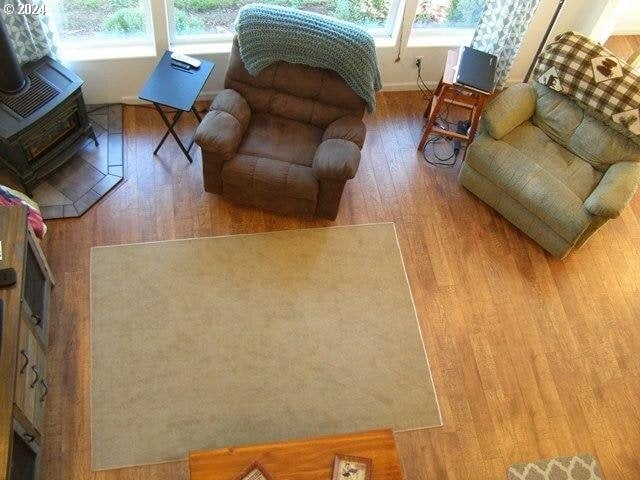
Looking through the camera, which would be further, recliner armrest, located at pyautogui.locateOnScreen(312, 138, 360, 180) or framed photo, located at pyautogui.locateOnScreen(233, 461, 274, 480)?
recliner armrest, located at pyautogui.locateOnScreen(312, 138, 360, 180)

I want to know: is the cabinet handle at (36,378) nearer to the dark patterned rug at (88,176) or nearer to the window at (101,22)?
the dark patterned rug at (88,176)

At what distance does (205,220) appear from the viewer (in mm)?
3631

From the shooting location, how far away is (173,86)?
3539 millimetres

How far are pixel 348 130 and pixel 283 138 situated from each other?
41 cm

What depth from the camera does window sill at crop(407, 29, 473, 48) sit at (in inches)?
165

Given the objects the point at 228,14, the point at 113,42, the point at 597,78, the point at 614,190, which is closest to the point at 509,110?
the point at 597,78

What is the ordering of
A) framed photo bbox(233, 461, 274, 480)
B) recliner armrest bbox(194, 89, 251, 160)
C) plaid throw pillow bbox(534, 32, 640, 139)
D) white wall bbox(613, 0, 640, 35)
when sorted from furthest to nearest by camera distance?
white wall bbox(613, 0, 640, 35), plaid throw pillow bbox(534, 32, 640, 139), recliner armrest bbox(194, 89, 251, 160), framed photo bbox(233, 461, 274, 480)

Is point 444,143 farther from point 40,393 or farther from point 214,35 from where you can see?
point 40,393

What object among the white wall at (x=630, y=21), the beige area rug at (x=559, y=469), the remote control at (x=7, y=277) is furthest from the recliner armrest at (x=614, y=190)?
the remote control at (x=7, y=277)

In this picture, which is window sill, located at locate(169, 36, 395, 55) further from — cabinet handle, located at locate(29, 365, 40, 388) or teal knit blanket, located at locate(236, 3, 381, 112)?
cabinet handle, located at locate(29, 365, 40, 388)

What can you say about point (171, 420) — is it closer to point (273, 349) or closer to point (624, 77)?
point (273, 349)

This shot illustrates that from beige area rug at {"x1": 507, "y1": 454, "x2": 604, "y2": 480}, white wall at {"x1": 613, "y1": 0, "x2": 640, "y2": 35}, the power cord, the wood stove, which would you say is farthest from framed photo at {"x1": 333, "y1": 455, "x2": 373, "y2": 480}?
white wall at {"x1": 613, "y1": 0, "x2": 640, "y2": 35}

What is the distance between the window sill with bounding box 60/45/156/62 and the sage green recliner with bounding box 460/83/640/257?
225cm

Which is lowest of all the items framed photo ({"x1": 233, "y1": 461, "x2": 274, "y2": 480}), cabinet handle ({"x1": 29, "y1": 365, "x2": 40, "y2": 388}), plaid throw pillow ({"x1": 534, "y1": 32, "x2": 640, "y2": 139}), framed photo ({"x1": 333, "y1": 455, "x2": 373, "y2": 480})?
cabinet handle ({"x1": 29, "y1": 365, "x2": 40, "y2": 388})
